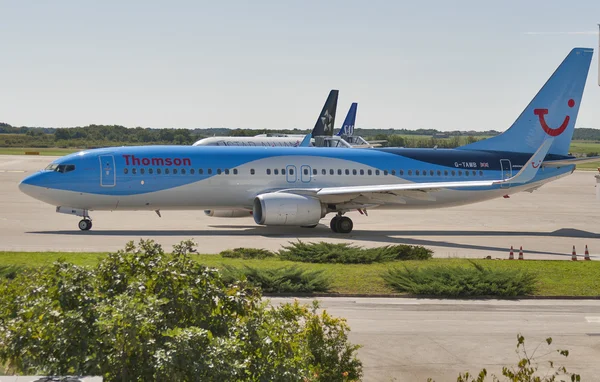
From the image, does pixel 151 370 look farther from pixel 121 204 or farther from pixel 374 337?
pixel 121 204

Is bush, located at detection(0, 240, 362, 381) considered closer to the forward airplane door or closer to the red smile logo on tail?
the forward airplane door

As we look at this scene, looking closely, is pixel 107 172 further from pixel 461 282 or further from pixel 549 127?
pixel 549 127

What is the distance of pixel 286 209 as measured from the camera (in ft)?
116

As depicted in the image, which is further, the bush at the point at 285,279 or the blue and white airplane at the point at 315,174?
the blue and white airplane at the point at 315,174

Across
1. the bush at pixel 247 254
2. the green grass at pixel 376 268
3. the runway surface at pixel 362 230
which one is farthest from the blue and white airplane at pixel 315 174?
the green grass at pixel 376 268

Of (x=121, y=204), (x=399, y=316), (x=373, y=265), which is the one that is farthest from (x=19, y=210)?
(x=399, y=316)

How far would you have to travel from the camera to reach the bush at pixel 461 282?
2197 centimetres

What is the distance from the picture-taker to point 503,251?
3203cm

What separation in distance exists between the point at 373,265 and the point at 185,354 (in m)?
17.1

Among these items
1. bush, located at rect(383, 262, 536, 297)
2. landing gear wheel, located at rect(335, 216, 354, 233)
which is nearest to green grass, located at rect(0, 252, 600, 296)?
bush, located at rect(383, 262, 536, 297)

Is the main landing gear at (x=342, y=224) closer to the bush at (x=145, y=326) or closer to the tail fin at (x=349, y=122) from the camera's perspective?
the bush at (x=145, y=326)

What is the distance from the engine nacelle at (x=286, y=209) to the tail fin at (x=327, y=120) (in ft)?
174

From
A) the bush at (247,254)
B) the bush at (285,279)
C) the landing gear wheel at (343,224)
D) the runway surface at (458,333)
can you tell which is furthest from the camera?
the landing gear wheel at (343,224)

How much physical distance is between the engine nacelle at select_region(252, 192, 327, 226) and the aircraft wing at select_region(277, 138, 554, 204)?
0.99m
